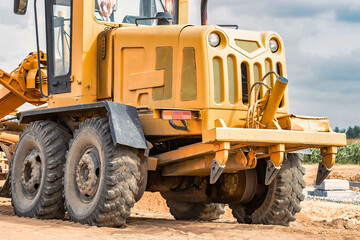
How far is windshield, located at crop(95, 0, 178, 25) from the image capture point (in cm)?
942

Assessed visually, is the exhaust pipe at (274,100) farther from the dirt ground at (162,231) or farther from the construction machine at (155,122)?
the dirt ground at (162,231)

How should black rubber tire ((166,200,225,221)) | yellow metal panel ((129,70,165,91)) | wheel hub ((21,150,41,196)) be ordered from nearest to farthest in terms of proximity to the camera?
yellow metal panel ((129,70,165,91)) < wheel hub ((21,150,41,196)) < black rubber tire ((166,200,225,221))

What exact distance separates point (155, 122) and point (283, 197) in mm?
2224

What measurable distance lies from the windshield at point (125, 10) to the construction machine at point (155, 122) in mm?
16

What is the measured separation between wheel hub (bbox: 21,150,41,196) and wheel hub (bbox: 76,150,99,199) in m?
1.09

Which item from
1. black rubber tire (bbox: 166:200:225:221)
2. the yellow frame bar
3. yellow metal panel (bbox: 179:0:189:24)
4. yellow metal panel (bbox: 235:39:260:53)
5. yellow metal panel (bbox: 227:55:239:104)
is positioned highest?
yellow metal panel (bbox: 179:0:189:24)

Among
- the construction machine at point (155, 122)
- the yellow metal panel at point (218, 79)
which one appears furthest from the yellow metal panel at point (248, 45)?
the yellow metal panel at point (218, 79)

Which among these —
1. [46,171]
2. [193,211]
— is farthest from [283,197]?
[46,171]


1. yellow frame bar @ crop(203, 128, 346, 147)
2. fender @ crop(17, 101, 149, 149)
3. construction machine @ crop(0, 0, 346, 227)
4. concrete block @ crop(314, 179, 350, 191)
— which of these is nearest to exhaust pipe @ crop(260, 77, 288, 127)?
construction machine @ crop(0, 0, 346, 227)

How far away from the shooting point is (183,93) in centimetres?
823

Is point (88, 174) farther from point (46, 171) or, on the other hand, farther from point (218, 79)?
point (218, 79)

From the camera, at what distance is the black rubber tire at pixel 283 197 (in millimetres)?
9375

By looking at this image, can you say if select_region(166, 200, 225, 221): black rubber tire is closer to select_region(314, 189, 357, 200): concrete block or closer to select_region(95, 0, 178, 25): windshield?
select_region(95, 0, 178, 25): windshield

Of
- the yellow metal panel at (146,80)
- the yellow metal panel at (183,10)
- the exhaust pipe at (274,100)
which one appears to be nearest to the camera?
the exhaust pipe at (274,100)
